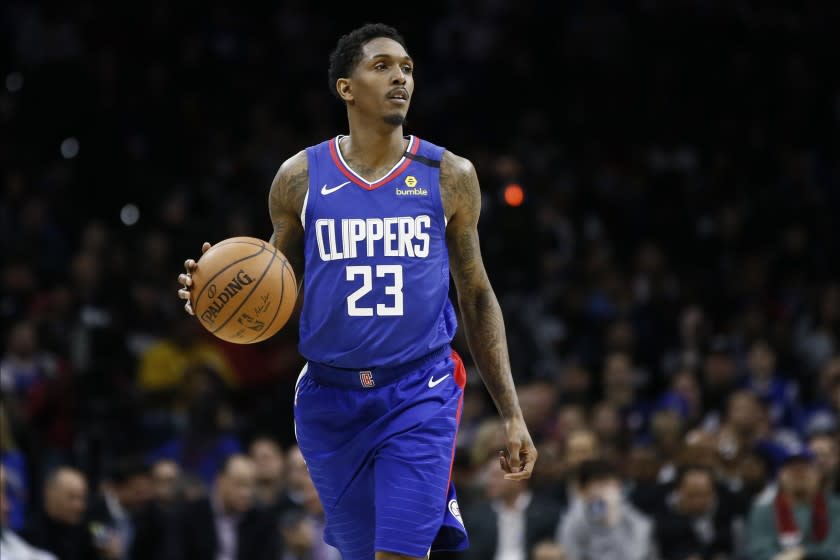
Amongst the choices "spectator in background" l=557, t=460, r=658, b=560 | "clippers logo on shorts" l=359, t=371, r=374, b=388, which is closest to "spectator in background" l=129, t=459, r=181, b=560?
"spectator in background" l=557, t=460, r=658, b=560

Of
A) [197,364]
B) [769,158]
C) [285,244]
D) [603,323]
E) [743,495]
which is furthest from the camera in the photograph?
[769,158]

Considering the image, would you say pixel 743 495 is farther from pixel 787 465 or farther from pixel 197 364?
pixel 197 364

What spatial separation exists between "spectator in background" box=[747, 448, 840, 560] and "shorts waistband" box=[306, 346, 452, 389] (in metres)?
5.35

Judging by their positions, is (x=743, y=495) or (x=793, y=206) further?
(x=793, y=206)

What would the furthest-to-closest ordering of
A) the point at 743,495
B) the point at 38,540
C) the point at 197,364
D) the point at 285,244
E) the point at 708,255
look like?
the point at 708,255, the point at 197,364, the point at 743,495, the point at 38,540, the point at 285,244

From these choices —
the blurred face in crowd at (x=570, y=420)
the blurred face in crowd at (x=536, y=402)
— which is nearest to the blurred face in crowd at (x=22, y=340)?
the blurred face in crowd at (x=536, y=402)

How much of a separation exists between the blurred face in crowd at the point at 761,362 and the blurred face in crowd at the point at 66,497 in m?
6.36

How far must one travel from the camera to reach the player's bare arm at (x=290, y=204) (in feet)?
18.7

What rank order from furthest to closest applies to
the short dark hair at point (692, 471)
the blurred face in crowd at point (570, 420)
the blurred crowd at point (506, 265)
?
the blurred face in crowd at point (570, 420) < the short dark hair at point (692, 471) < the blurred crowd at point (506, 265)

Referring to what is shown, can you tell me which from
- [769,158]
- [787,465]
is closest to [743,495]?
[787,465]

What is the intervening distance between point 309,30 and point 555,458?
777 cm

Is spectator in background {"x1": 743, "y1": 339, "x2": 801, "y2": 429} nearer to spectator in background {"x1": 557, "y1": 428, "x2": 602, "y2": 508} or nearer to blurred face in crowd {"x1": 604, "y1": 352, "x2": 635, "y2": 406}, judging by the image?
blurred face in crowd {"x1": 604, "y1": 352, "x2": 635, "y2": 406}

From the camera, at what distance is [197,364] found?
12266 mm

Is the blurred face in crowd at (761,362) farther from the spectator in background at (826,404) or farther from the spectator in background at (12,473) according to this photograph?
the spectator in background at (12,473)
